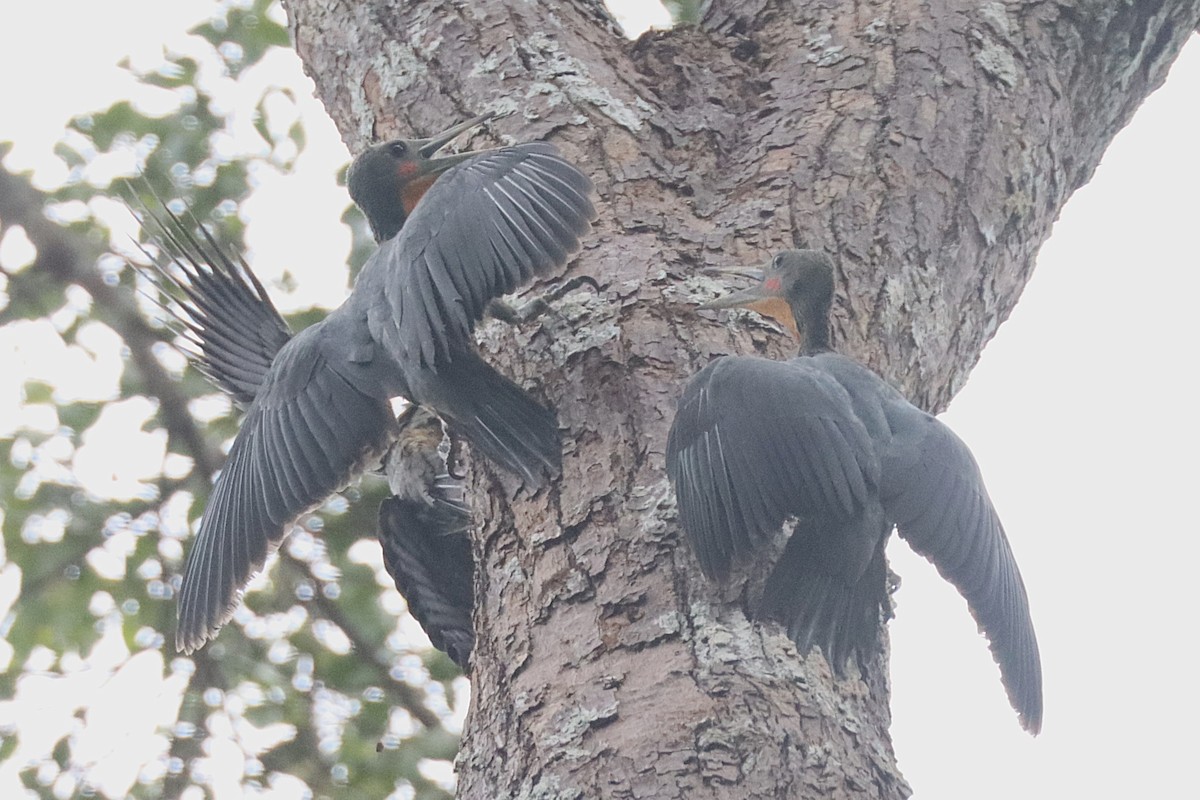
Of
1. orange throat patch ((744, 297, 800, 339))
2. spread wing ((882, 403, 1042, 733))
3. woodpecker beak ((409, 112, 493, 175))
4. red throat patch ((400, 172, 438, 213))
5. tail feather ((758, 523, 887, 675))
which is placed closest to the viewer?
tail feather ((758, 523, 887, 675))

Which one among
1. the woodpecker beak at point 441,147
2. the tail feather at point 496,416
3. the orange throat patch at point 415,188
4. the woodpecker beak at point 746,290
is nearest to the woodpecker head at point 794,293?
the woodpecker beak at point 746,290

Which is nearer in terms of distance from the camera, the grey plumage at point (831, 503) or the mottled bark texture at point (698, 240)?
the mottled bark texture at point (698, 240)

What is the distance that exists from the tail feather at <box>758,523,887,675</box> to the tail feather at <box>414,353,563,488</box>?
47cm

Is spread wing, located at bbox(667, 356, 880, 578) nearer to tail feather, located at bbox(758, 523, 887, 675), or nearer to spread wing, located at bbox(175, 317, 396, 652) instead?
tail feather, located at bbox(758, 523, 887, 675)

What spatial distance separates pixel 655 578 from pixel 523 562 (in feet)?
0.95

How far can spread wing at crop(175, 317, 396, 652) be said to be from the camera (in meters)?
3.07

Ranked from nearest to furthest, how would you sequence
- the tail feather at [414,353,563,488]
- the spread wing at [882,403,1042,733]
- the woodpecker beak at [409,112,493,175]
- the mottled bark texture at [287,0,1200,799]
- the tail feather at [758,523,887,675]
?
the mottled bark texture at [287,0,1200,799]
the tail feather at [758,523,887,675]
the spread wing at [882,403,1042,733]
the tail feather at [414,353,563,488]
the woodpecker beak at [409,112,493,175]

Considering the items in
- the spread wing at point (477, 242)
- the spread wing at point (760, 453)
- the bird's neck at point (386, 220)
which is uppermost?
the bird's neck at point (386, 220)

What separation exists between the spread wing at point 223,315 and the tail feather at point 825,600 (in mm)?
1908

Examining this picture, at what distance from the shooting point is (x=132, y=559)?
4172mm

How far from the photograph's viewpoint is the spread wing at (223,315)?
404cm

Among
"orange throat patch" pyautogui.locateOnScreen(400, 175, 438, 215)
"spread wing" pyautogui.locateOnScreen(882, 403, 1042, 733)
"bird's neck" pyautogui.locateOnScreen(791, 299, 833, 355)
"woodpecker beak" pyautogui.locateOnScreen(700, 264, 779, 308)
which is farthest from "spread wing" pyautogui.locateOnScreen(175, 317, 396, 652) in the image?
"spread wing" pyautogui.locateOnScreen(882, 403, 1042, 733)

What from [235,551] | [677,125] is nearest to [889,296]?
[677,125]

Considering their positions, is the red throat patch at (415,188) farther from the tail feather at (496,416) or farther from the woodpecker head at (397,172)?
the tail feather at (496,416)
